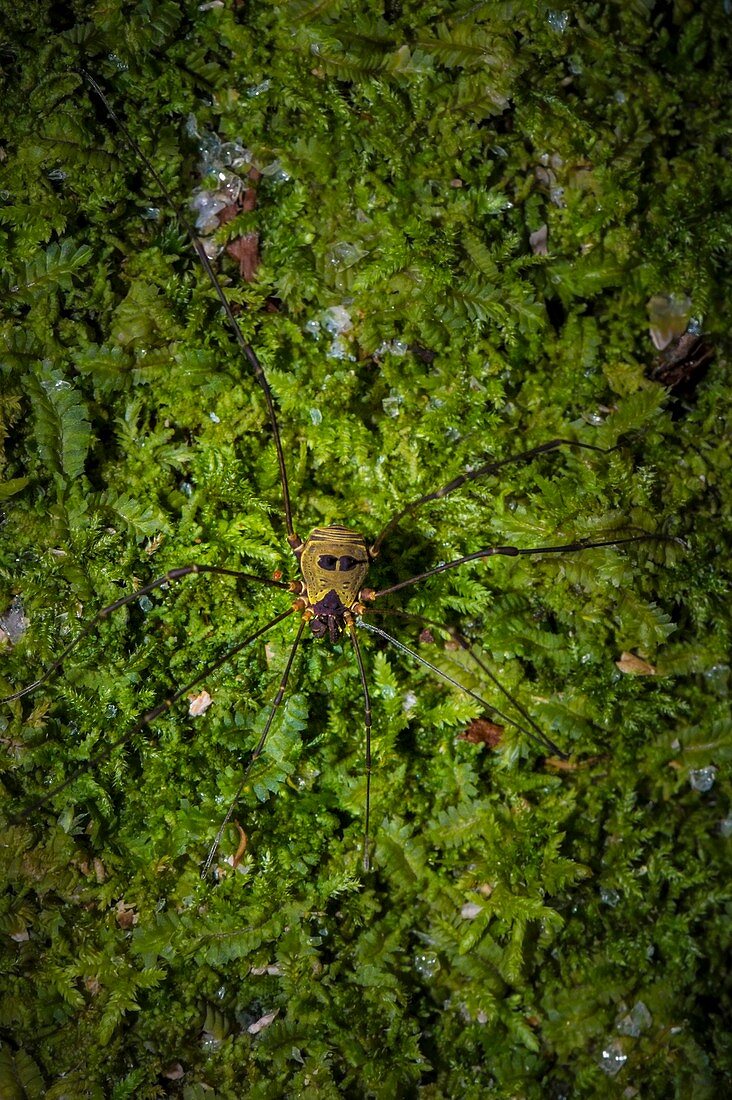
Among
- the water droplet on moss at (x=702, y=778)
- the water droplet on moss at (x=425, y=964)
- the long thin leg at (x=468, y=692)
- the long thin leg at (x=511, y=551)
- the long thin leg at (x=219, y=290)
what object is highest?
the long thin leg at (x=219, y=290)

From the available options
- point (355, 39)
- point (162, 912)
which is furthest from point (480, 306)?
point (162, 912)

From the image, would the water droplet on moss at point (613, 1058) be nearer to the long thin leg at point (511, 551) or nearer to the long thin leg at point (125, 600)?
the long thin leg at point (511, 551)

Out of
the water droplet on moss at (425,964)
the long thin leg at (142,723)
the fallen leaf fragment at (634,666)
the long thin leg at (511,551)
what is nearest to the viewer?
the long thin leg at (142,723)

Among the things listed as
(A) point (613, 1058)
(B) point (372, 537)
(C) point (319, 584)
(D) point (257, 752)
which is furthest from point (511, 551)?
(A) point (613, 1058)

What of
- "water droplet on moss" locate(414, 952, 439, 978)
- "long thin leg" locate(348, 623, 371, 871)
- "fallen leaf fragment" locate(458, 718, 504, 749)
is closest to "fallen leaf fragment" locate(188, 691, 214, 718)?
"long thin leg" locate(348, 623, 371, 871)

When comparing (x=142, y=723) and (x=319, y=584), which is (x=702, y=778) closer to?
(x=319, y=584)

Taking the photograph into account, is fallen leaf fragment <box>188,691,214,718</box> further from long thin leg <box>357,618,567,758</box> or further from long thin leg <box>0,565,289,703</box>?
Result: long thin leg <box>357,618,567,758</box>

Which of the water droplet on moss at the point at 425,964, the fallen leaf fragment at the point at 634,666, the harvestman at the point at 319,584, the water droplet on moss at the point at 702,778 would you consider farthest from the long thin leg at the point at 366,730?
the water droplet on moss at the point at 702,778
